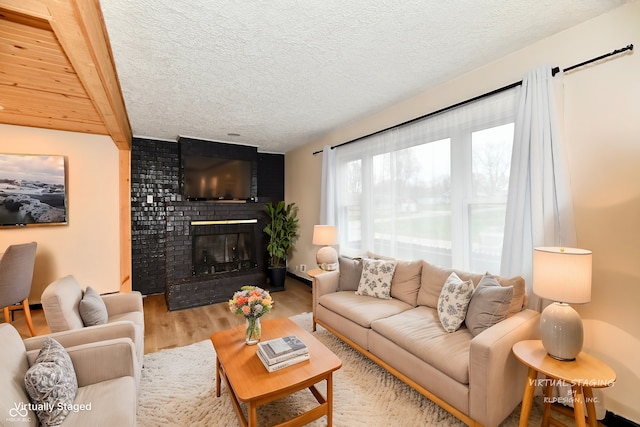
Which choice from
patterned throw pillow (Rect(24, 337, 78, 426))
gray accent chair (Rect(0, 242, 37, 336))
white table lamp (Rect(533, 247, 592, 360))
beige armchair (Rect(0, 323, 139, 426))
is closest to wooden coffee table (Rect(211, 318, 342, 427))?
beige armchair (Rect(0, 323, 139, 426))

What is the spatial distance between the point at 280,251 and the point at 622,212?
422 centimetres

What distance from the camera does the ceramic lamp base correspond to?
1494 millimetres

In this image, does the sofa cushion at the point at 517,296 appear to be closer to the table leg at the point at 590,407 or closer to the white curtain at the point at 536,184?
the white curtain at the point at 536,184

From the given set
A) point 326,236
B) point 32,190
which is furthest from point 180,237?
point 326,236

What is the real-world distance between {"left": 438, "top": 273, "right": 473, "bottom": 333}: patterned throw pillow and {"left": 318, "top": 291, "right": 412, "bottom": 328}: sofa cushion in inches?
17.4

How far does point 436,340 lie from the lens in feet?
6.29

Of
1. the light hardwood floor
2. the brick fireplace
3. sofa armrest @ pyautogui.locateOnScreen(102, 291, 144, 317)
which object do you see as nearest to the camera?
sofa armrest @ pyautogui.locateOnScreen(102, 291, 144, 317)

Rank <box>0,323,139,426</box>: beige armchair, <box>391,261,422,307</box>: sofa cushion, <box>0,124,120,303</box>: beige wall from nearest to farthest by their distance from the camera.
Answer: <box>0,323,139,426</box>: beige armchair, <box>391,261,422,307</box>: sofa cushion, <box>0,124,120,303</box>: beige wall

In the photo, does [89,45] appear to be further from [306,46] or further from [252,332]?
[252,332]

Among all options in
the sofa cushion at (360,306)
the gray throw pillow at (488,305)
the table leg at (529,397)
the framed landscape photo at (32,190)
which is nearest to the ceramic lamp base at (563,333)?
the table leg at (529,397)

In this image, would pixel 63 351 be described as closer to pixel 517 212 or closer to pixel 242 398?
pixel 242 398

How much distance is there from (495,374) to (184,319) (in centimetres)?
345

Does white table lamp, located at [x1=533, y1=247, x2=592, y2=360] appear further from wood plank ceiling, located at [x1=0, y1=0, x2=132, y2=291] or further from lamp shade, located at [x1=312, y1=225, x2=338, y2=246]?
wood plank ceiling, located at [x1=0, y1=0, x2=132, y2=291]

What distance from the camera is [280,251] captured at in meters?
4.95
